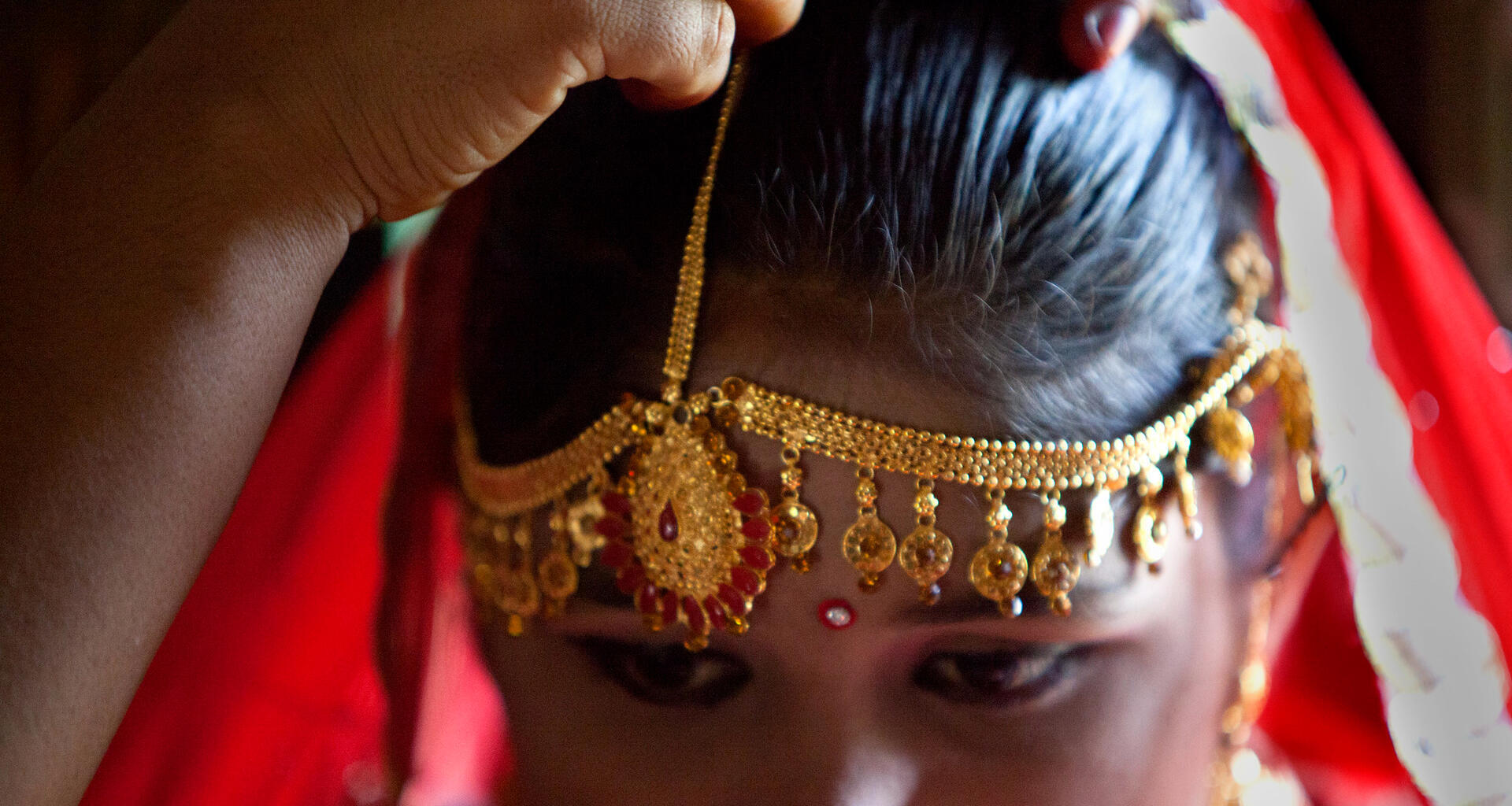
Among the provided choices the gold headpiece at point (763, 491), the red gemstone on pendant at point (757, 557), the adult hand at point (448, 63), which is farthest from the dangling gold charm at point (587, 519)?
the adult hand at point (448, 63)

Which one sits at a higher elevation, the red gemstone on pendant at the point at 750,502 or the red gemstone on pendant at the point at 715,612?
the red gemstone on pendant at the point at 750,502

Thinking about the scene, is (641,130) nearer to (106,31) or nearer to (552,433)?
(552,433)

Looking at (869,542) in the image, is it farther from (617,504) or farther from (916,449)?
(617,504)

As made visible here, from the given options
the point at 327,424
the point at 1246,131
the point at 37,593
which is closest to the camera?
the point at 37,593

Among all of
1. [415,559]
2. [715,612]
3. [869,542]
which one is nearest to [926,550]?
[869,542]

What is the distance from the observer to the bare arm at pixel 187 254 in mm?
534

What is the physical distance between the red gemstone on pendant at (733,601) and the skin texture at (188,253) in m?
0.28

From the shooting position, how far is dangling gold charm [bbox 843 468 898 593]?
0.64m

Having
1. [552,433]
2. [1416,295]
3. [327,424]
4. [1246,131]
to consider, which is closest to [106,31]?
[327,424]

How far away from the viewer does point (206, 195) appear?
57cm

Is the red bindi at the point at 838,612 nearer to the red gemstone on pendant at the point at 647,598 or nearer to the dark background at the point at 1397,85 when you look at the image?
the red gemstone on pendant at the point at 647,598

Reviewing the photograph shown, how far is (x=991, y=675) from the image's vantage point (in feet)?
2.23

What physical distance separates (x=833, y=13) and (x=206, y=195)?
41cm

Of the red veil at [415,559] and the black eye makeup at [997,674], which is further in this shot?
the red veil at [415,559]
